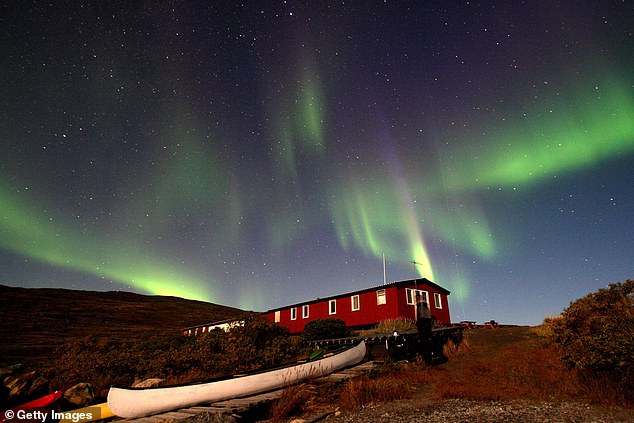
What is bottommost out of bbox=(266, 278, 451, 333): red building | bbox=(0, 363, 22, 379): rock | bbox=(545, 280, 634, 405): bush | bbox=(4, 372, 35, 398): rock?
bbox=(4, 372, 35, 398): rock

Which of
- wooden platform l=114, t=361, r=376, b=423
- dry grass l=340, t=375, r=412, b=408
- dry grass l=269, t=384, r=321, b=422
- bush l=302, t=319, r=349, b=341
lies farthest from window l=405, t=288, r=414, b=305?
wooden platform l=114, t=361, r=376, b=423

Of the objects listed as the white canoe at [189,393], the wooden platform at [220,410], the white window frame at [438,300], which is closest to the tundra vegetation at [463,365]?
the wooden platform at [220,410]

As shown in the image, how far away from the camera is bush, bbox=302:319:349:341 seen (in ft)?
105

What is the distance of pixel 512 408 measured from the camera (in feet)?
32.7

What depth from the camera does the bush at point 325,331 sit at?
31875 mm

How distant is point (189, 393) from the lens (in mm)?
11758

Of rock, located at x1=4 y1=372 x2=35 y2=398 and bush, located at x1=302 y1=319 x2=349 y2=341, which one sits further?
bush, located at x1=302 y1=319 x2=349 y2=341

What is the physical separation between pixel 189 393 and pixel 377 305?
1102 inches

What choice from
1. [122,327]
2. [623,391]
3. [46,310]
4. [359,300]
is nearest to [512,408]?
[623,391]

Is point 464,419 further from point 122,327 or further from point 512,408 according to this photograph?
point 122,327

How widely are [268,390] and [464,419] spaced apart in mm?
6989

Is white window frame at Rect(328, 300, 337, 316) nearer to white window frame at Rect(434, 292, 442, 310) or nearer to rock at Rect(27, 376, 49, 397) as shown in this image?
white window frame at Rect(434, 292, 442, 310)

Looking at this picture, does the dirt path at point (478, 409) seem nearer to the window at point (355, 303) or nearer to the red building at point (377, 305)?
the red building at point (377, 305)

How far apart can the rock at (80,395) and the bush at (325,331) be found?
1799cm
